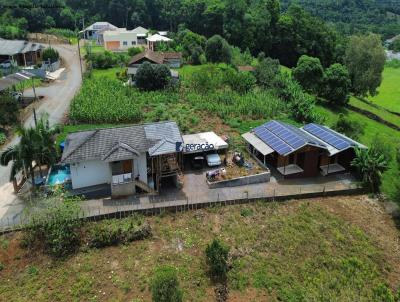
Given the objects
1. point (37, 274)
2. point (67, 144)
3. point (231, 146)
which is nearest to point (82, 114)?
point (67, 144)

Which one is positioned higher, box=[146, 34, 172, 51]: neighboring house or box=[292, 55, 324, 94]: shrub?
box=[146, 34, 172, 51]: neighboring house

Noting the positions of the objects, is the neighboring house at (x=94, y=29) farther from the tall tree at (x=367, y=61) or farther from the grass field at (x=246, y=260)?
the grass field at (x=246, y=260)

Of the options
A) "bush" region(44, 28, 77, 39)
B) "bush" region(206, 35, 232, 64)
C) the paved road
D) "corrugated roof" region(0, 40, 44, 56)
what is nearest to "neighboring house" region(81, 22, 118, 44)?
"bush" region(44, 28, 77, 39)

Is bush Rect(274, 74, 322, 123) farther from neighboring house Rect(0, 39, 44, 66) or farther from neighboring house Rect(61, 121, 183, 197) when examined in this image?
neighboring house Rect(0, 39, 44, 66)

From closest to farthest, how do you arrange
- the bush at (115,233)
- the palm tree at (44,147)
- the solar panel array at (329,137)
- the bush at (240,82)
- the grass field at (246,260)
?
1. the grass field at (246,260)
2. the bush at (115,233)
3. the palm tree at (44,147)
4. the solar panel array at (329,137)
5. the bush at (240,82)

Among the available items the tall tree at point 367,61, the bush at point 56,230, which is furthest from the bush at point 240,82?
the bush at point 56,230

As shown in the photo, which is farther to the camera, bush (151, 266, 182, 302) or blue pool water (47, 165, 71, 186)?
blue pool water (47, 165, 71, 186)

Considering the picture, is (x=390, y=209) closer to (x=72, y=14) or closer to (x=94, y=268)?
(x=94, y=268)
